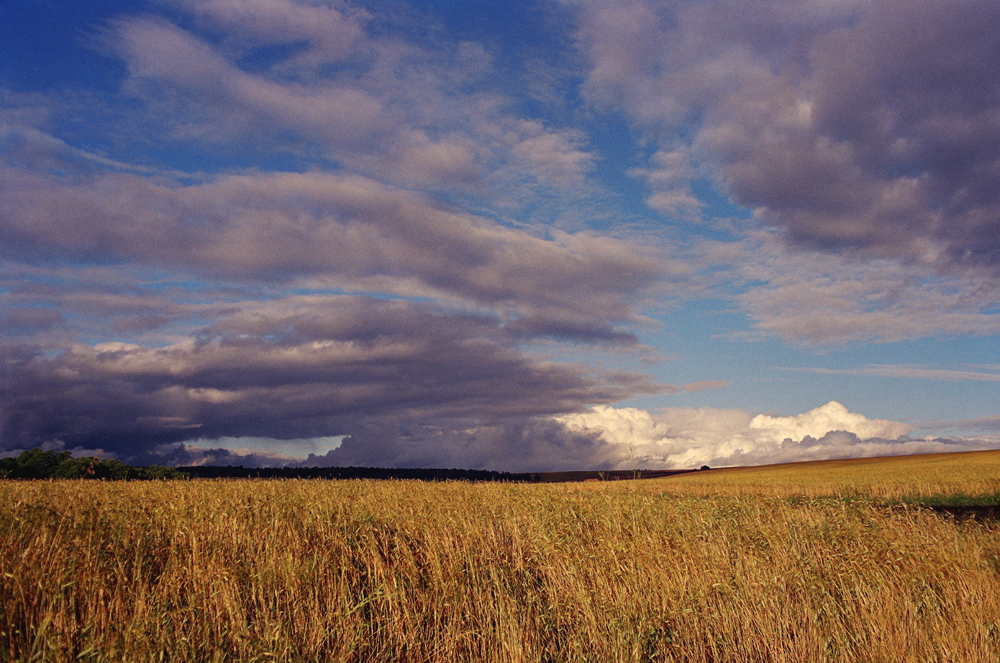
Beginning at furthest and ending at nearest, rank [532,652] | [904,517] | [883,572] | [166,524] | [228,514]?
[904,517], [228,514], [166,524], [883,572], [532,652]

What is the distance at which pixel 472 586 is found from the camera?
31.8 ft

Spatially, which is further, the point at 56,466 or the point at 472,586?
the point at 56,466

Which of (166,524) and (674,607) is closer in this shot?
(674,607)

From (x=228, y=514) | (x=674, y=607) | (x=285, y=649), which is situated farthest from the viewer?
(x=228, y=514)

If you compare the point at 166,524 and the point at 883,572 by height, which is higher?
the point at 166,524

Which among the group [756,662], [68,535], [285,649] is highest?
[68,535]

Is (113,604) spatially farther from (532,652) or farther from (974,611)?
(974,611)

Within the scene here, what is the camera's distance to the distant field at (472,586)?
7391 millimetres

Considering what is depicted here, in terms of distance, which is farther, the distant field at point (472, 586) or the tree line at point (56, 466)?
the tree line at point (56, 466)

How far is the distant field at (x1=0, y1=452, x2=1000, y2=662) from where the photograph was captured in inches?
291

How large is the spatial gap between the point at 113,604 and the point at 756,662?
881cm

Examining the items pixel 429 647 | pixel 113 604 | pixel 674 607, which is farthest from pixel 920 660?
pixel 113 604

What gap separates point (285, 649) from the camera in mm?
6441

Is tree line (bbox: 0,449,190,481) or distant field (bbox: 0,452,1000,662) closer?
distant field (bbox: 0,452,1000,662)
